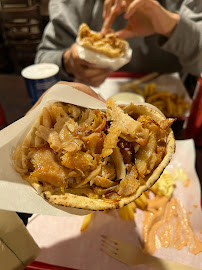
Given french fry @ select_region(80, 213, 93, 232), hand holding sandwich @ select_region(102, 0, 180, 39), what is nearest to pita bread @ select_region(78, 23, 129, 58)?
hand holding sandwich @ select_region(102, 0, 180, 39)

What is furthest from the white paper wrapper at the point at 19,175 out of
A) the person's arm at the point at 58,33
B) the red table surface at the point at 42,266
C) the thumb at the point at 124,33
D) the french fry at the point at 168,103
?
the person's arm at the point at 58,33

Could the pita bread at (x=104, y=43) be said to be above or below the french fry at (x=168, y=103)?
above

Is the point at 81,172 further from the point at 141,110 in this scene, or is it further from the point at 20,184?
the point at 141,110

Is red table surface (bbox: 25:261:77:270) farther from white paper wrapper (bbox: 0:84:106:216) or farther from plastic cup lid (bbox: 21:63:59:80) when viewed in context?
plastic cup lid (bbox: 21:63:59:80)

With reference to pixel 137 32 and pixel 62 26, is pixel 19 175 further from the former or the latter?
pixel 62 26

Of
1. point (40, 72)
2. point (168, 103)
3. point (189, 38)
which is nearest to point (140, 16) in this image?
point (189, 38)

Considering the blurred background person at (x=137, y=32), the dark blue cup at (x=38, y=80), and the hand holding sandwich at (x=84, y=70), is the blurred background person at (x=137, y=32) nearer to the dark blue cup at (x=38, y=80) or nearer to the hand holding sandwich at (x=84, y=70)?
the hand holding sandwich at (x=84, y=70)
